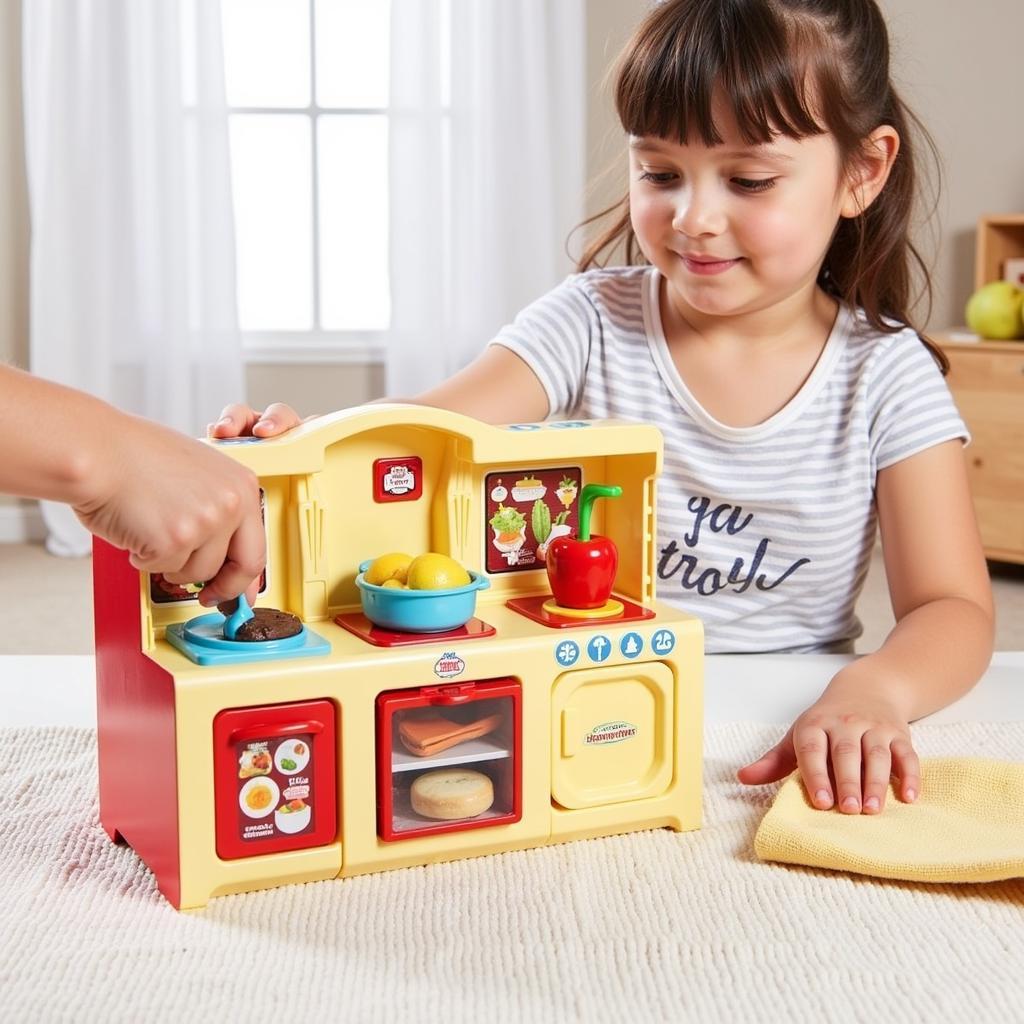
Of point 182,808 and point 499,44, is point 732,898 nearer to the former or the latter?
point 182,808

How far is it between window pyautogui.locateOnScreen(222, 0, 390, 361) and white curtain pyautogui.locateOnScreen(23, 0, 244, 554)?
165mm

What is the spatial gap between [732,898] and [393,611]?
0.22m

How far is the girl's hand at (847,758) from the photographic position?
77 cm

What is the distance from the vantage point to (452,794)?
721 mm

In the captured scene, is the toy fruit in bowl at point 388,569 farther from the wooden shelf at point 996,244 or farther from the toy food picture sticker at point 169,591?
the wooden shelf at point 996,244

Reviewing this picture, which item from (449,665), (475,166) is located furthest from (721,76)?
(475,166)

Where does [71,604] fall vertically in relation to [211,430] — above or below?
below

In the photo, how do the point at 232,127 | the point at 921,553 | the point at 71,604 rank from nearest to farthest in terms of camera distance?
1. the point at 921,553
2. the point at 71,604
3. the point at 232,127

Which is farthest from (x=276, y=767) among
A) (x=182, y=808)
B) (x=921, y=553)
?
(x=921, y=553)

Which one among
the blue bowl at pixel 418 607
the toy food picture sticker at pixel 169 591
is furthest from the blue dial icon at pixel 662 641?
the toy food picture sticker at pixel 169 591

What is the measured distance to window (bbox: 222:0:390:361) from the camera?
11.6ft

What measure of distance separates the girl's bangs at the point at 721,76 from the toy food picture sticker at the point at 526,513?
30 cm

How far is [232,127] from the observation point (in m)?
3.60

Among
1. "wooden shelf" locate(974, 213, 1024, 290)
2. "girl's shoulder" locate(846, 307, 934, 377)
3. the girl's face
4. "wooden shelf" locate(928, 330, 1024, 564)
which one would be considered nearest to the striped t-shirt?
"girl's shoulder" locate(846, 307, 934, 377)
